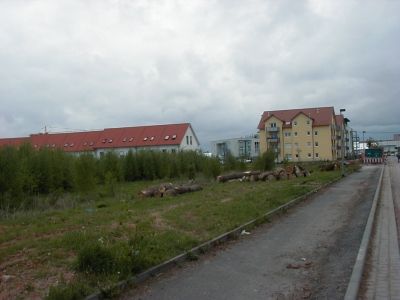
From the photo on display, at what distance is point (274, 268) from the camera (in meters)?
6.64

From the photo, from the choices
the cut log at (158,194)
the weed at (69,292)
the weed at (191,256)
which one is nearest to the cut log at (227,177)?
the cut log at (158,194)

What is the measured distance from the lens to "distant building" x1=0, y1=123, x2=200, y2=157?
6234 centimetres

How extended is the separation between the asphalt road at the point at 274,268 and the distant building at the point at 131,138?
51251 mm

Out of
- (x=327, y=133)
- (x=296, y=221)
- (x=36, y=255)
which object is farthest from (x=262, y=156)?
(x=327, y=133)

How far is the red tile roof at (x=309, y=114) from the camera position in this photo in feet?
244

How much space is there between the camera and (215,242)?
8.41m

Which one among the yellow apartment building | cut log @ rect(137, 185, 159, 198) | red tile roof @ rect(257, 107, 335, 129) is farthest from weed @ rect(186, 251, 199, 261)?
red tile roof @ rect(257, 107, 335, 129)

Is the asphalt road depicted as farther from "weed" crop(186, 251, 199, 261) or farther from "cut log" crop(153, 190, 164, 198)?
"cut log" crop(153, 190, 164, 198)

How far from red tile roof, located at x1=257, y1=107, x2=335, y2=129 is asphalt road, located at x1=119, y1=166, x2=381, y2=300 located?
6715 cm

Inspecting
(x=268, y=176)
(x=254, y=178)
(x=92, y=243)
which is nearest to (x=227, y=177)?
(x=254, y=178)

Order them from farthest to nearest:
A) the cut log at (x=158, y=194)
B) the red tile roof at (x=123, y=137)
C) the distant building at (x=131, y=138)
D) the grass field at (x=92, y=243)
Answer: the red tile roof at (x=123, y=137)
the distant building at (x=131, y=138)
the cut log at (x=158, y=194)
the grass field at (x=92, y=243)

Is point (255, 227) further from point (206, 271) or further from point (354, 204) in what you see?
point (354, 204)

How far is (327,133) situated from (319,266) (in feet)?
232

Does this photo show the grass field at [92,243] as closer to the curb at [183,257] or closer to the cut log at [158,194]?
the curb at [183,257]
